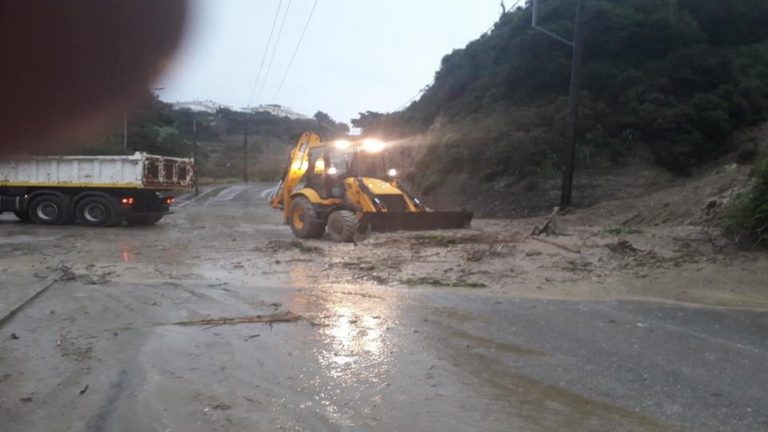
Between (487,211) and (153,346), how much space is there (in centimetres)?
1923

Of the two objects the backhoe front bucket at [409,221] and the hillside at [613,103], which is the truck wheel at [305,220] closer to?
the backhoe front bucket at [409,221]

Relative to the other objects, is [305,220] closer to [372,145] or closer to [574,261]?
[372,145]

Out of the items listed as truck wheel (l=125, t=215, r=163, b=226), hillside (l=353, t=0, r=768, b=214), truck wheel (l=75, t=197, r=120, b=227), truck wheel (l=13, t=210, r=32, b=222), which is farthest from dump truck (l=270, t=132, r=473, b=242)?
truck wheel (l=13, t=210, r=32, b=222)

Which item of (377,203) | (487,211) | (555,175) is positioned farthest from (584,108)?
(377,203)

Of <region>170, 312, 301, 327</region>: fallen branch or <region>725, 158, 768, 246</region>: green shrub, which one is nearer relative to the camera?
<region>170, 312, 301, 327</region>: fallen branch

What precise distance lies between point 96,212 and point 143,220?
65.5 inches

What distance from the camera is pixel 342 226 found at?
1545 cm

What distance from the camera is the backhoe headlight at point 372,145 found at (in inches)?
665

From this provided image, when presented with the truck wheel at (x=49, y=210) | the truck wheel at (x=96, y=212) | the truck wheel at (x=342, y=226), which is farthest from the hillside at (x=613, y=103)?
the truck wheel at (x=49, y=210)

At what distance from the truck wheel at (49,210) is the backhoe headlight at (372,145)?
1075cm

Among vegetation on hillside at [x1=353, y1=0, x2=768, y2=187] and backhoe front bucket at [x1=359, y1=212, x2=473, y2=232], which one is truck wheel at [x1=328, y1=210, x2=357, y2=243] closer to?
backhoe front bucket at [x1=359, y1=212, x2=473, y2=232]

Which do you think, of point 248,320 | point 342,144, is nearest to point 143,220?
point 342,144

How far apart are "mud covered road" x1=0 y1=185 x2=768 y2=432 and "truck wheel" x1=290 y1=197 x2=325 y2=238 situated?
3719mm

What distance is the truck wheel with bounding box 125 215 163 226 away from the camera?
2191cm
